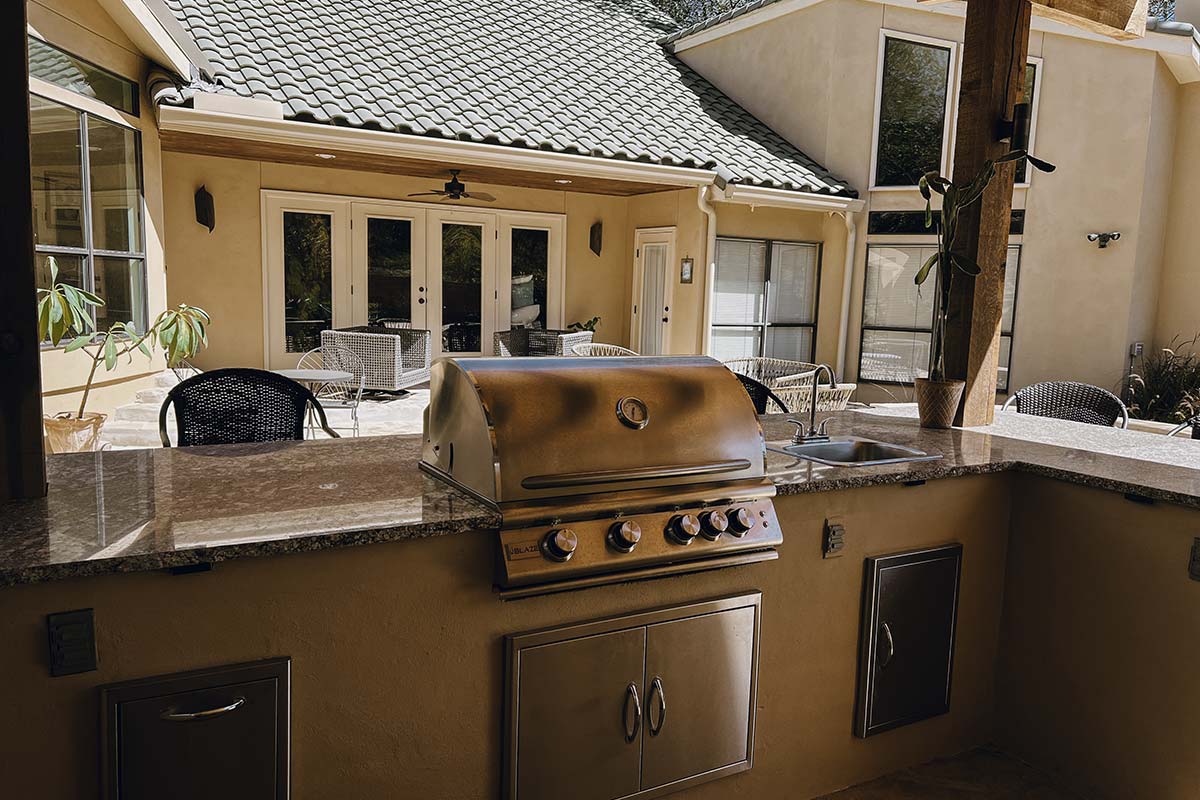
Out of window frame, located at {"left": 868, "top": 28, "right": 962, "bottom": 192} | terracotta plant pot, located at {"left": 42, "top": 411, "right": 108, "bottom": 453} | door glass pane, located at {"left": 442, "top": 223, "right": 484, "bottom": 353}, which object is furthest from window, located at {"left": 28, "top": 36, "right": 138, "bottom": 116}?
window frame, located at {"left": 868, "top": 28, "right": 962, "bottom": 192}

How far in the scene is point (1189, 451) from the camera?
326 centimetres

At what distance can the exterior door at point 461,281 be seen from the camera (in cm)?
1022

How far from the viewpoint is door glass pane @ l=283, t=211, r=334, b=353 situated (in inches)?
368

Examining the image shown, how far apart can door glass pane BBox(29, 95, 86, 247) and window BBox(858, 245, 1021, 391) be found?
7951 mm

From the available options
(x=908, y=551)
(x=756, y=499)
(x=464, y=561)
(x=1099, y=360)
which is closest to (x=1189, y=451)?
(x=908, y=551)

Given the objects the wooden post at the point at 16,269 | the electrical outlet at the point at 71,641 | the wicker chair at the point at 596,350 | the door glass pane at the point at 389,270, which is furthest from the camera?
the door glass pane at the point at 389,270

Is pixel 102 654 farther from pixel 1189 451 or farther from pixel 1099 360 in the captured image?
pixel 1099 360

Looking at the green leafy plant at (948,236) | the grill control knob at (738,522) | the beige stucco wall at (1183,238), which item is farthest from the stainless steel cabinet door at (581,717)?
the beige stucco wall at (1183,238)

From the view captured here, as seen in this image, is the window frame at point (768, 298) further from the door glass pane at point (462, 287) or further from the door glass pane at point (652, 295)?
the door glass pane at point (462, 287)

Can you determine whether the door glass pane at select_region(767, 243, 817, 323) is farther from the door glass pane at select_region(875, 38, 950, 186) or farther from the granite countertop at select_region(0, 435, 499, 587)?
the granite countertop at select_region(0, 435, 499, 587)

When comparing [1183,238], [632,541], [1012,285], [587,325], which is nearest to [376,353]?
[587,325]

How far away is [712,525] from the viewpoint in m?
2.28

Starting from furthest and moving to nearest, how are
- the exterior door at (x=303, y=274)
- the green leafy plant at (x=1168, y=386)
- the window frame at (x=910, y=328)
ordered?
the window frame at (x=910, y=328) → the exterior door at (x=303, y=274) → the green leafy plant at (x=1168, y=386)

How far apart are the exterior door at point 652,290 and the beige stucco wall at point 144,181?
5.51 meters
